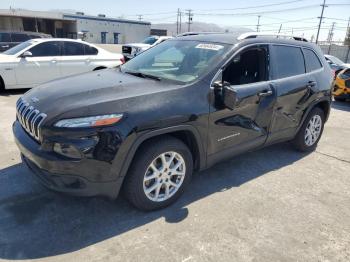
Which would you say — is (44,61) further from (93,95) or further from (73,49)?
(93,95)

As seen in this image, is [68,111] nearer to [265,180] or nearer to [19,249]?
[19,249]

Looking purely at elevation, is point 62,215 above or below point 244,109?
below

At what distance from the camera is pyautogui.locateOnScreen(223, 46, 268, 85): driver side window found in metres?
3.63

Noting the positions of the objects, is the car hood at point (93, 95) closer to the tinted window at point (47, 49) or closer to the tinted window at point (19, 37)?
the tinted window at point (47, 49)

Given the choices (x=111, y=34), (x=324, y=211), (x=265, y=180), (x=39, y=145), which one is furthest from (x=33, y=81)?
(x=111, y=34)

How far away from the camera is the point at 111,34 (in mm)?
63625

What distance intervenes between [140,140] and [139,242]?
0.91m

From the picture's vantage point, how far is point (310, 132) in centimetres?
Result: 496

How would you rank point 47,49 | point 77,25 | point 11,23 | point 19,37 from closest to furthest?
point 47,49 → point 19,37 → point 11,23 → point 77,25

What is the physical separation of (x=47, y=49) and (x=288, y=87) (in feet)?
22.6

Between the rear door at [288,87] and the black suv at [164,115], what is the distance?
0.02 meters

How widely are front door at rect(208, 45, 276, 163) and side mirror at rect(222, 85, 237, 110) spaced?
68 mm

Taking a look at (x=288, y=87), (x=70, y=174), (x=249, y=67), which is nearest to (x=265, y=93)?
(x=249, y=67)

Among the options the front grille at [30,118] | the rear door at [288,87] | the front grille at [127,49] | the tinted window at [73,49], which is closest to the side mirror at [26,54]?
the tinted window at [73,49]
